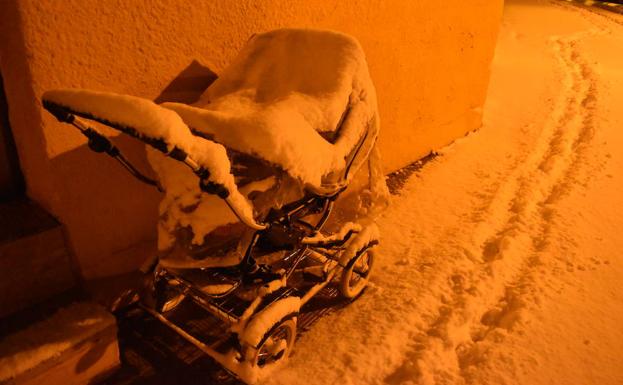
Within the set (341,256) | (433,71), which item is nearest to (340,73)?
(341,256)

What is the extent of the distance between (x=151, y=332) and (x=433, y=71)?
3.76 meters

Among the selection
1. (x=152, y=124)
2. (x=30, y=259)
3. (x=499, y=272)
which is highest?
(x=152, y=124)

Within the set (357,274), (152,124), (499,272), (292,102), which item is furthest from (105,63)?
(499,272)

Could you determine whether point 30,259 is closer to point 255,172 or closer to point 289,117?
point 255,172

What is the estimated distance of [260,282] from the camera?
2.54 metres

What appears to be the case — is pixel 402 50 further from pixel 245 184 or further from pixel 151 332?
pixel 151 332

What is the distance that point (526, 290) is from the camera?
318 centimetres

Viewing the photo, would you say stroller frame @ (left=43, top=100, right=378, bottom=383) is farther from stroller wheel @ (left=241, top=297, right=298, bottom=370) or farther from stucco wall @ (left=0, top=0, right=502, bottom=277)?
stucco wall @ (left=0, top=0, right=502, bottom=277)

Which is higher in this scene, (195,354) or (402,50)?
(402,50)

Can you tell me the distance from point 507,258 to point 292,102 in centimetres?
214

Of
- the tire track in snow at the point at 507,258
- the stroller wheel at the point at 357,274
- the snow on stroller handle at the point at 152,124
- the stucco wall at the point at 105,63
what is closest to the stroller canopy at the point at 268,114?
the snow on stroller handle at the point at 152,124

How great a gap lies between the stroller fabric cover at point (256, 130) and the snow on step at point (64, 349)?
0.57 metres

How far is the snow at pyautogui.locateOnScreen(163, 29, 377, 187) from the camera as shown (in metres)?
2.05

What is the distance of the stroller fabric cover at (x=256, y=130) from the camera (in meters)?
1.76
